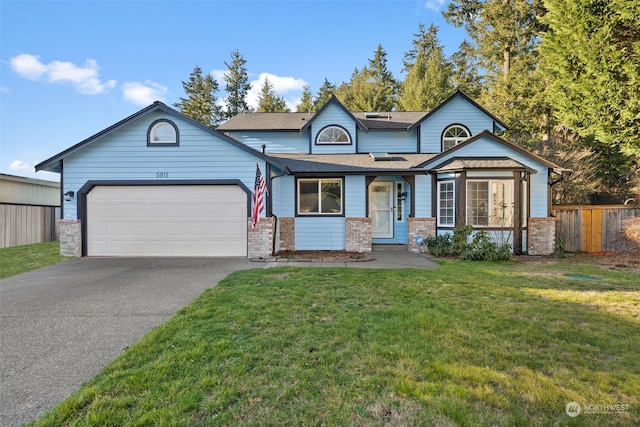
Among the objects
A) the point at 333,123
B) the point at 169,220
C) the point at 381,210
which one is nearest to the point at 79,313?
the point at 169,220

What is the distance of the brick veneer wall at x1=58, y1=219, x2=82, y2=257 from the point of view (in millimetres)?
9844

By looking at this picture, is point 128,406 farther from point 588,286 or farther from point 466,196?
point 466,196

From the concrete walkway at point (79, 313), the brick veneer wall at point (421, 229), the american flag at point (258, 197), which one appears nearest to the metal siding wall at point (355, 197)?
the brick veneer wall at point (421, 229)

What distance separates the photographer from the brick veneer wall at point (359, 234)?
1112 centimetres

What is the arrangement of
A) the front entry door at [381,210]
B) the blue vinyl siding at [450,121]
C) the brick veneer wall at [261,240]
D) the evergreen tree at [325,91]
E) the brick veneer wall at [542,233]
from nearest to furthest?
the brick veneer wall at [261,240] → the brick veneer wall at [542,233] → the front entry door at [381,210] → the blue vinyl siding at [450,121] → the evergreen tree at [325,91]

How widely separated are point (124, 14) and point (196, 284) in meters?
11.0

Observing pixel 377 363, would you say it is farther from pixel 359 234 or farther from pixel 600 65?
pixel 600 65

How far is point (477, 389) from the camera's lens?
270 cm

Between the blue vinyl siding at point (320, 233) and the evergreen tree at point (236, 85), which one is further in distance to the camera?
the evergreen tree at point (236, 85)

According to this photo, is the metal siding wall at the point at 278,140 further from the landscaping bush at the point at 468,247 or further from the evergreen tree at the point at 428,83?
the evergreen tree at the point at 428,83

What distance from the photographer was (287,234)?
454 inches

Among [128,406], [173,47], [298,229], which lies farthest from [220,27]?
[128,406]

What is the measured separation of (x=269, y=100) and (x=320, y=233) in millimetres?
29059

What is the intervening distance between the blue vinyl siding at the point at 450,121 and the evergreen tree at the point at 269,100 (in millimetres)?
25564
